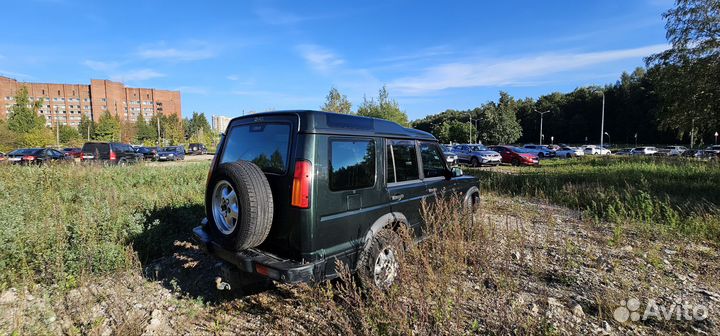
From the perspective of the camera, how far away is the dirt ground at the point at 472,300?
3.08 meters

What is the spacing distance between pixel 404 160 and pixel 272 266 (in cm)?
211

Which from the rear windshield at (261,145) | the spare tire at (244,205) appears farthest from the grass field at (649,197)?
the spare tire at (244,205)

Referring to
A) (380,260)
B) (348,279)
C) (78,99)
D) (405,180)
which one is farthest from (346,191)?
(78,99)

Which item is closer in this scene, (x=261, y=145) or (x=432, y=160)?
(x=261, y=145)

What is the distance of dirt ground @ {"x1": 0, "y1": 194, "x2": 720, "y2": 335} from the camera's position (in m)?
3.08

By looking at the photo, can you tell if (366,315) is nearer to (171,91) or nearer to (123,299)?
(123,299)

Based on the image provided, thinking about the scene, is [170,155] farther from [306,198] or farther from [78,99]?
[78,99]

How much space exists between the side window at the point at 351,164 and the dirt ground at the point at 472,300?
1.05 metres

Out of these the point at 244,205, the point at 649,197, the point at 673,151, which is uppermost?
the point at 244,205

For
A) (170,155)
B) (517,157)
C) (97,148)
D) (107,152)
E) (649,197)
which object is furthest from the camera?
(170,155)

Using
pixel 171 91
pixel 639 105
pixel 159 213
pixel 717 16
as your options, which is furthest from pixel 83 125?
pixel 639 105

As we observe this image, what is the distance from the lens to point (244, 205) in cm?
300

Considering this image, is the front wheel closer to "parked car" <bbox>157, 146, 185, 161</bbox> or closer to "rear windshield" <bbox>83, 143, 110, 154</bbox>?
"rear windshield" <bbox>83, 143, 110, 154</bbox>

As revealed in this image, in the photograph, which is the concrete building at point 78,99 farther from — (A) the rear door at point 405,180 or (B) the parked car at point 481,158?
(A) the rear door at point 405,180
